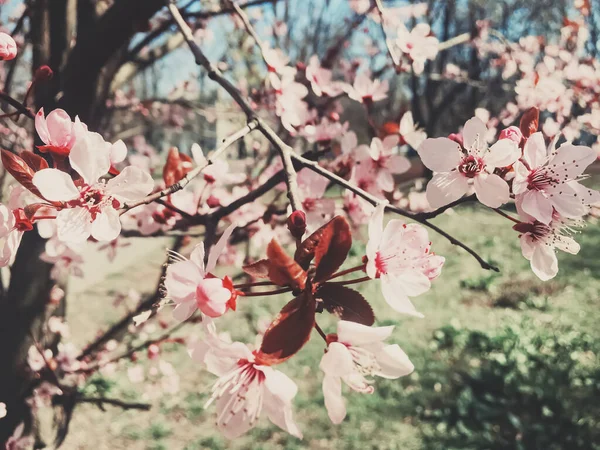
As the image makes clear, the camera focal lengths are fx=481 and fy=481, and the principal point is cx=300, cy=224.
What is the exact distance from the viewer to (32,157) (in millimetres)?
742

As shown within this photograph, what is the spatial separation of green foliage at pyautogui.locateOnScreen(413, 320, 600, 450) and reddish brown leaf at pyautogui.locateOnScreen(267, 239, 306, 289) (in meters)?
2.77

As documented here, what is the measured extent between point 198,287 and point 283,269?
0.13 meters

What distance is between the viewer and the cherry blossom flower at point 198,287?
0.63 meters

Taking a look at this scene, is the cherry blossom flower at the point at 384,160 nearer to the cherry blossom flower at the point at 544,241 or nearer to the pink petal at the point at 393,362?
the cherry blossom flower at the point at 544,241

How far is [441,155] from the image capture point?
832 mm

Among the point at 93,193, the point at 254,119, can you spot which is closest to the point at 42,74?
the point at 93,193

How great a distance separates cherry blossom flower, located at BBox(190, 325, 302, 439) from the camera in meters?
0.66

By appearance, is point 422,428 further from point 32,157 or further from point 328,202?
point 32,157

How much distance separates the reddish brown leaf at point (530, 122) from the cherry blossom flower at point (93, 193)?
0.65 metres

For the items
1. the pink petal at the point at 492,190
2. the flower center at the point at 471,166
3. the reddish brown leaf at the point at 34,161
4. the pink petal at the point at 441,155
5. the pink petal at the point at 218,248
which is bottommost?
the pink petal at the point at 492,190

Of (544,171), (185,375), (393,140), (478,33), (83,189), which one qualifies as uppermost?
(83,189)

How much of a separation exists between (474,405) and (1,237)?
3147 millimetres

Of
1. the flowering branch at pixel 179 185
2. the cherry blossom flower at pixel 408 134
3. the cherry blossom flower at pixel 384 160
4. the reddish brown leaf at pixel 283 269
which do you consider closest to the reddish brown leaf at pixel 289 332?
the reddish brown leaf at pixel 283 269

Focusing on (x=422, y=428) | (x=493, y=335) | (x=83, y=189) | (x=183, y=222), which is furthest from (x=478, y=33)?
(x=83, y=189)
